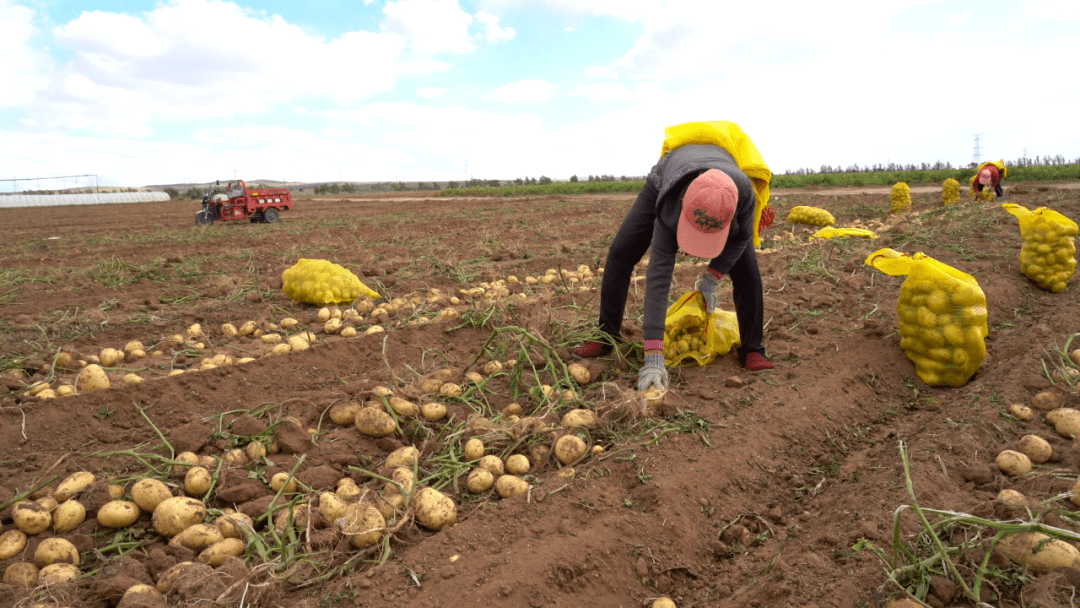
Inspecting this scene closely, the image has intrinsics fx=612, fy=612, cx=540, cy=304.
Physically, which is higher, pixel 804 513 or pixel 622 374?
pixel 622 374

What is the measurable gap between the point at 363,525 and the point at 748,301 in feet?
6.79

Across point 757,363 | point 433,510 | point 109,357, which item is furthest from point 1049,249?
point 109,357

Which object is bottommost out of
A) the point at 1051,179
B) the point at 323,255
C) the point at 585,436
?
the point at 585,436

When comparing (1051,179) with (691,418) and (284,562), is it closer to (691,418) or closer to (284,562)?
(691,418)

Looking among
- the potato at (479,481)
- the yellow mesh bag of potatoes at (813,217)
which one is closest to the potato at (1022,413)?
the potato at (479,481)

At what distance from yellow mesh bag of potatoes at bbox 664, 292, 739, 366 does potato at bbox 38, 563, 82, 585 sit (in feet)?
7.98

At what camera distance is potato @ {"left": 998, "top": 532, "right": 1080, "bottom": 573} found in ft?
4.68

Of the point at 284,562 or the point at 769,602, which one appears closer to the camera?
the point at 769,602

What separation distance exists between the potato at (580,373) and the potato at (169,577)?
5.46 feet

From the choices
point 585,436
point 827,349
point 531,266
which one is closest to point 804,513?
point 585,436

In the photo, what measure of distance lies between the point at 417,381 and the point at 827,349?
7.25 feet

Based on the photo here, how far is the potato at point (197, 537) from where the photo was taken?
1883 millimetres

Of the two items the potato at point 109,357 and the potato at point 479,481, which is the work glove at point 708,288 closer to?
the potato at point 479,481

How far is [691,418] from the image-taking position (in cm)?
251
